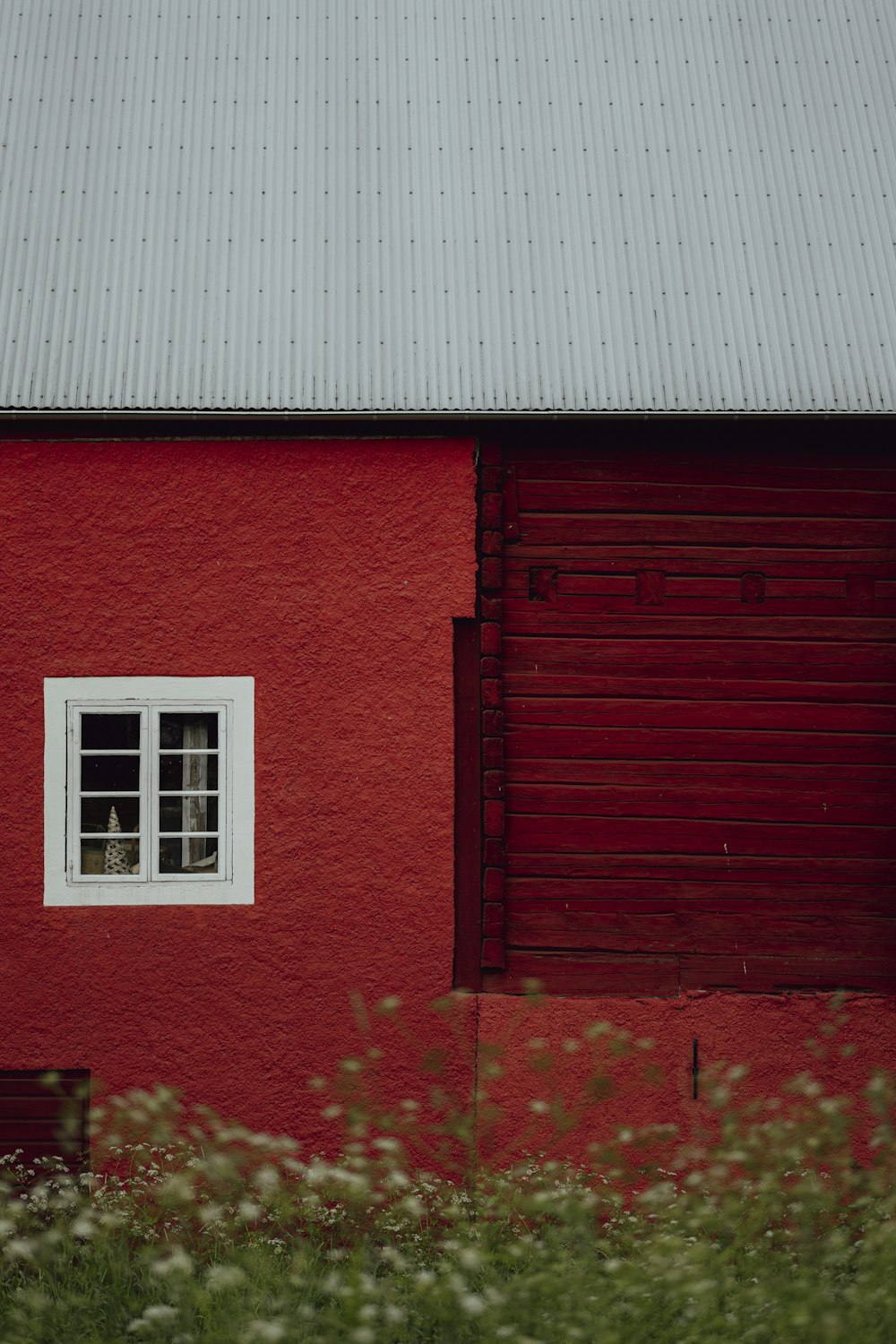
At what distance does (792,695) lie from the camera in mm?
5820

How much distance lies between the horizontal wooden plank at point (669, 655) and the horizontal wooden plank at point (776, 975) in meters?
1.29

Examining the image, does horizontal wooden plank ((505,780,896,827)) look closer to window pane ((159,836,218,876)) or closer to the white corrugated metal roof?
window pane ((159,836,218,876))

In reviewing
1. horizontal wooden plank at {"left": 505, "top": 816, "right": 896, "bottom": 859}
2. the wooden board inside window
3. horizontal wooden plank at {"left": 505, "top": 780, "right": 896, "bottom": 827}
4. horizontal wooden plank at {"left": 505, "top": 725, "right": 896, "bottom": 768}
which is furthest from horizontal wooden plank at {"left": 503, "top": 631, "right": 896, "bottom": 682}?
horizontal wooden plank at {"left": 505, "top": 816, "right": 896, "bottom": 859}

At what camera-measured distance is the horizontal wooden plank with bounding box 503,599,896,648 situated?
19.1 feet

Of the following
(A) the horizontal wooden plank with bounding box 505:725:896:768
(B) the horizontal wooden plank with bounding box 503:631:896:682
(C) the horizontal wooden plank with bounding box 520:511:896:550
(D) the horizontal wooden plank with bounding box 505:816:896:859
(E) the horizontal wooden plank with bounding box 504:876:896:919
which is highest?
(C) the horizontal wooden plank with bounding box 520:511:896:550

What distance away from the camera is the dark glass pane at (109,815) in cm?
571

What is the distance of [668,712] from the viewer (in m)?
5.79

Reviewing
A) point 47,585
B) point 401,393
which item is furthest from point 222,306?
point 47,585

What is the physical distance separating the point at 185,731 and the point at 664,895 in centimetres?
229

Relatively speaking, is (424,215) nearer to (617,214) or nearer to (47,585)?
(617,214)

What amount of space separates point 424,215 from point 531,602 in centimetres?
205

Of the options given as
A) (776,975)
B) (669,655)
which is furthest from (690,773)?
(776,975)

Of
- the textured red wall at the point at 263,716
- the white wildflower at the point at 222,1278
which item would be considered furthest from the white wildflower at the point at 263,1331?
the textured red wall at the point at 263,716

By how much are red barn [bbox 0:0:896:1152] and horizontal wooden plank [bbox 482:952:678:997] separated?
2 cm
